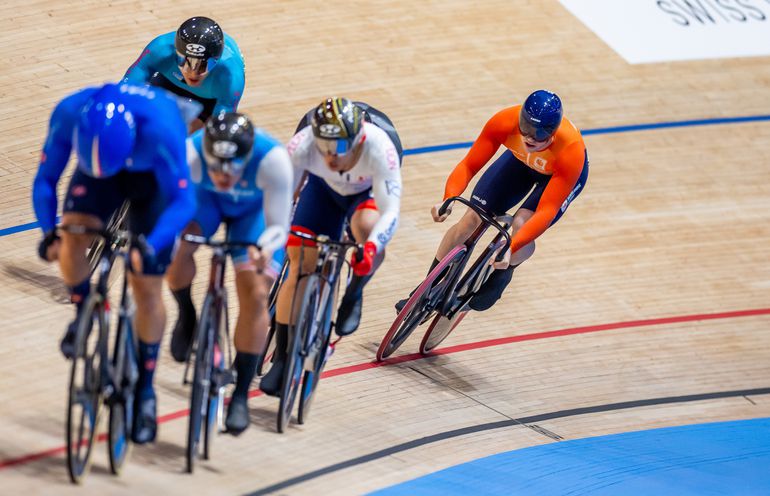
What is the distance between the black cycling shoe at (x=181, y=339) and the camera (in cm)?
502

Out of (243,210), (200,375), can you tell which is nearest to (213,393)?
(200,375)

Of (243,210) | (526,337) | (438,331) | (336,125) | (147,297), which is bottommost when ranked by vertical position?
(526,337)

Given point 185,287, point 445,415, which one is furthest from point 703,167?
point 185,287

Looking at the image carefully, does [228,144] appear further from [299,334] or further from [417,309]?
[417,309]

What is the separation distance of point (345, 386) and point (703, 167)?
3.95 metres

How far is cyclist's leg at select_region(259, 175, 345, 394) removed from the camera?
4.98 meters

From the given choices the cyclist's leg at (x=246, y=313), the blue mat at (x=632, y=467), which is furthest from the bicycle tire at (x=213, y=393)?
the blue mat at (x=632, y=467)

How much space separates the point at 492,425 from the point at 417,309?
26.2 inches

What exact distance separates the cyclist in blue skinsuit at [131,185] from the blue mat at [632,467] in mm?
1340

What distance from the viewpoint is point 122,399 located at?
4.18m

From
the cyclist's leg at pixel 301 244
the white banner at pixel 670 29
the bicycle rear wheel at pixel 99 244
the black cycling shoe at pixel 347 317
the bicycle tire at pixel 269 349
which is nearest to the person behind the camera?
the cyclist's leg at pixel 301 244

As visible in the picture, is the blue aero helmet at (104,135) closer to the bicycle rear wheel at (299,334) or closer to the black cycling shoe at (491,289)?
the bicycle rear wheel at (299,334)

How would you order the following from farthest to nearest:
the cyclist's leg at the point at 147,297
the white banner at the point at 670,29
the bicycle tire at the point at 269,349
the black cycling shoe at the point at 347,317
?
1. the white banner at the point at 670,29
2. the bicycle tire at the point at 269,349
3. the black cycling shoe at the point at 347,317
4. the cyclist's leg at the point at 147,297

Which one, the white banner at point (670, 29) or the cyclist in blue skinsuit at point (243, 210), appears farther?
the white banner at point (670, 29)
